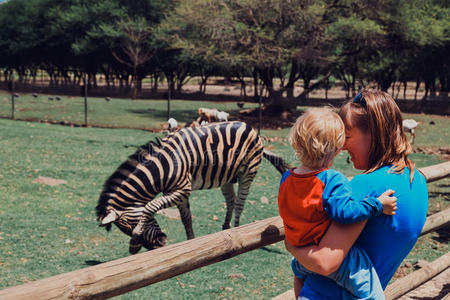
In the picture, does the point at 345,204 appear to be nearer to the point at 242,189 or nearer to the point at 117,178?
the point at 117,178

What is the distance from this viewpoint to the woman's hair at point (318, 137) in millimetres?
1946

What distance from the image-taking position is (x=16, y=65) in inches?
1924

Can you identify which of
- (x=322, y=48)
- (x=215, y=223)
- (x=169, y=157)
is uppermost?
(x=322, y=48)

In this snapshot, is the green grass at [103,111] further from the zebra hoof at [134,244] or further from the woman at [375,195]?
the woman at [375,195]

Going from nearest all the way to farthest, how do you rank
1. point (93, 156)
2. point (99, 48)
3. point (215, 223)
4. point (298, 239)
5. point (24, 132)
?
point (298, 239), point (215, 223), point (93, 156), point (24, 132), point (99, 48)

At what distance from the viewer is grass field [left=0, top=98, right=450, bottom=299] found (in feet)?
16.9

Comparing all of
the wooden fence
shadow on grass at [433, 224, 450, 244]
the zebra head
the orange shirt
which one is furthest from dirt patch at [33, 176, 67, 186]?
the orange shirt

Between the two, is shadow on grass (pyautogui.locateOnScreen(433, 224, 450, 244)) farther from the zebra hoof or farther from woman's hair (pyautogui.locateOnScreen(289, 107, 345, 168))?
woman's hair (pyautogui.locateOnScreen(289, 107, 345, 168))

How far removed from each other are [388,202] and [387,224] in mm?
140

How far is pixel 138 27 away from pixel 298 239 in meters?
33.6

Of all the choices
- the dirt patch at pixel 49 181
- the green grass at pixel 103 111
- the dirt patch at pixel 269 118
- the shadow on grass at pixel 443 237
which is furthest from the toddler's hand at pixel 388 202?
the dirt patch at pixel 269 118

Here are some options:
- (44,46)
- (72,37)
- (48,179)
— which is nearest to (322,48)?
(48,179)

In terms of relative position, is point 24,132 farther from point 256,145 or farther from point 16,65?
point 16,65

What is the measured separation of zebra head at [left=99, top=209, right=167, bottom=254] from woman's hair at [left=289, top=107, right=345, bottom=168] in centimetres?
326
